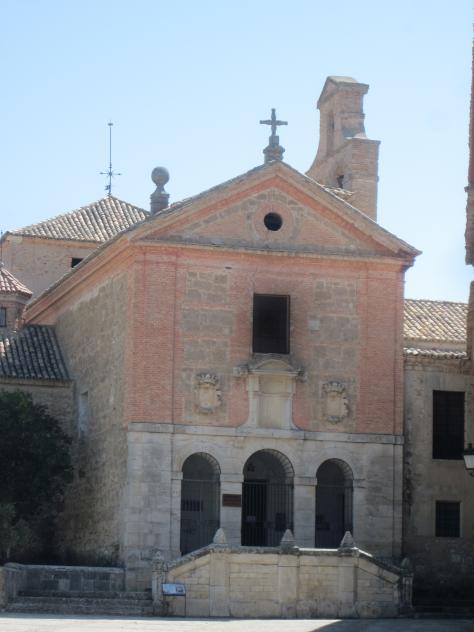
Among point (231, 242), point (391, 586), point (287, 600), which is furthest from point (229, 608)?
point (231, 242)

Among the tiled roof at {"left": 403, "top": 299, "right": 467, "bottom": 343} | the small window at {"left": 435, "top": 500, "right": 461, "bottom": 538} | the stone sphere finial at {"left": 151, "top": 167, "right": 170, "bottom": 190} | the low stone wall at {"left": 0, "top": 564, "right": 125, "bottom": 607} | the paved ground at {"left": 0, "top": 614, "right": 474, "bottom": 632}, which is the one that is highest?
the stone sphere finial at {"left": 151, "top": 167, "right": 170, "bottom": 190}

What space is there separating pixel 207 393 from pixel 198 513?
3.01 m

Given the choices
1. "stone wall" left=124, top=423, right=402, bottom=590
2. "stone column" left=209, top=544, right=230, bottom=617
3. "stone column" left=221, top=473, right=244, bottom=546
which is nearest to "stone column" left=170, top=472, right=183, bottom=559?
"stone wall" left=124, top=423, right=402, bottom=590

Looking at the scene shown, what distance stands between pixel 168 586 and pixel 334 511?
721 cm

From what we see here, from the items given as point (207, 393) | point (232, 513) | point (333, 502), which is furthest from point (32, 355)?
point (333, 502)

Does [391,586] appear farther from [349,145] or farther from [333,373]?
[349,145]

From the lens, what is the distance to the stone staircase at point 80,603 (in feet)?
115

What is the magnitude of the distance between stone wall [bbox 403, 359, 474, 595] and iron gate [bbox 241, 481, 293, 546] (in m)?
3.20

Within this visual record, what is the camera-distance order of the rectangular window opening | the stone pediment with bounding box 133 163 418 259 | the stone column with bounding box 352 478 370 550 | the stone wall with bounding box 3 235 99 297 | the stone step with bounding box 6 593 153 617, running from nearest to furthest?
1. the stone step with bounding box 6 593 153 617
2. the stone column with bounding box 352 478 370 550
3. the stone pediment with bounding box 133 163 418 259
4. the rectangular window opening
5. the stone wall with bounding box 3 235 99 297

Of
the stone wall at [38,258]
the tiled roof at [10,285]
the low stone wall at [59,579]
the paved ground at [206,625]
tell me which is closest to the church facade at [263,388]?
the low stone wall at [59,579]

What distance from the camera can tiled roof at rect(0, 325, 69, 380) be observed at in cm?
4453

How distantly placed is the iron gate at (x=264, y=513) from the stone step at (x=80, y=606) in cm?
527

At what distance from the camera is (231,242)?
133ft

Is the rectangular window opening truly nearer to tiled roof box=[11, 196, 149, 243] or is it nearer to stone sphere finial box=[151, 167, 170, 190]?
stone sphere finial box=[151, 167, 170, 190]
